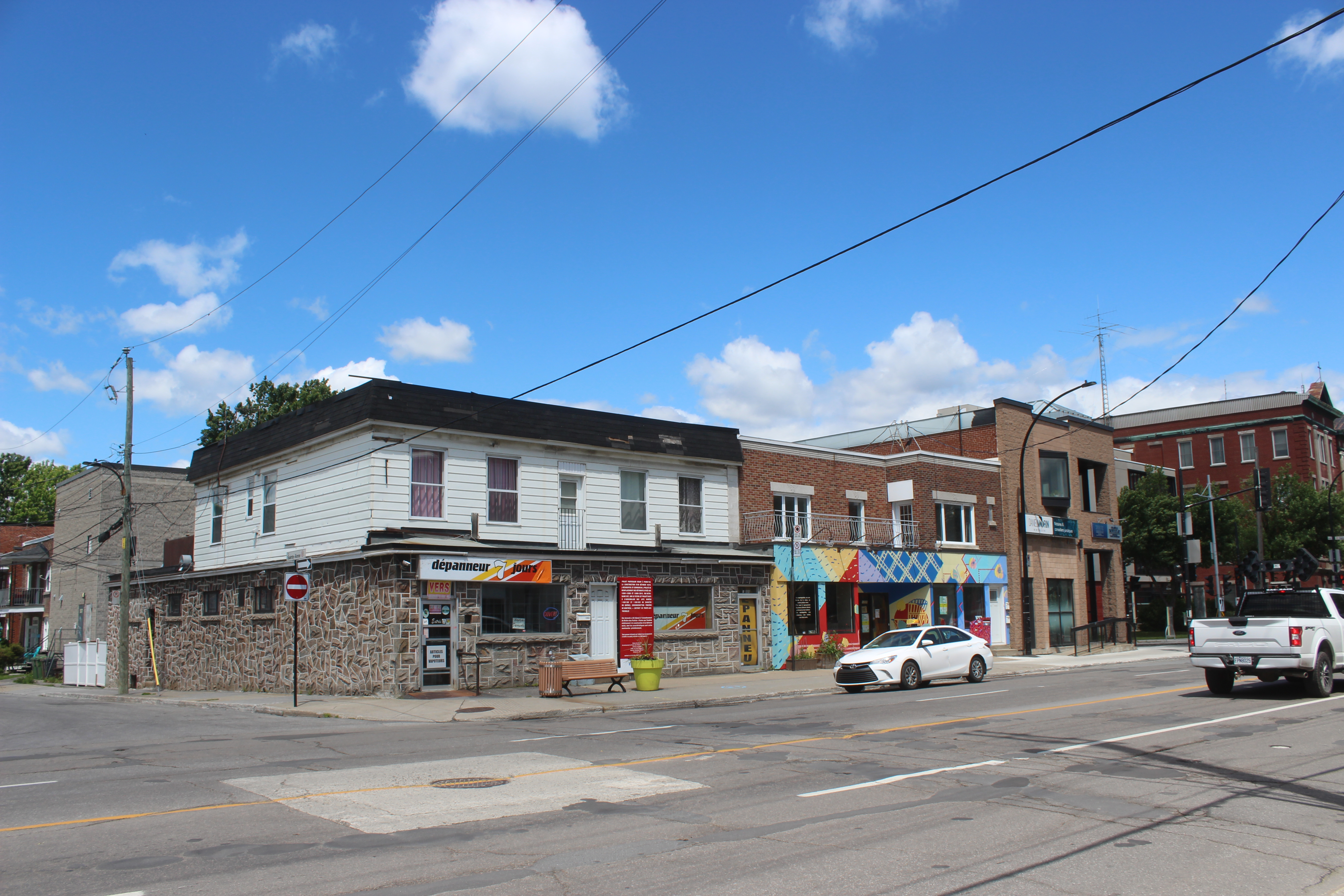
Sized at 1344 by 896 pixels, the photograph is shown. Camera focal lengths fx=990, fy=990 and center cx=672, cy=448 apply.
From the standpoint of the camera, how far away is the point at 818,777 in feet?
35.1

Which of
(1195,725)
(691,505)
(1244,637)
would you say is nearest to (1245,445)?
(691,505)

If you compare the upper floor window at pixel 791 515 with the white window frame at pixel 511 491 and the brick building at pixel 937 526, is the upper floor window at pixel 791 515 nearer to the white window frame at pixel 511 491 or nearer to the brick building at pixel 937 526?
the brick building at pixel 937 526

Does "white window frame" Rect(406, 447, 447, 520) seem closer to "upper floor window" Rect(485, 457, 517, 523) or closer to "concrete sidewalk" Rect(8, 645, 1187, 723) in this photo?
"upper floor window" Rect(485, 457, 517, 523)

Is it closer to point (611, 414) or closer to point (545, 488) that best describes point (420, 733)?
point (545, 488)

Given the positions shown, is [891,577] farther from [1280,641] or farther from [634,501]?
[1280,641]

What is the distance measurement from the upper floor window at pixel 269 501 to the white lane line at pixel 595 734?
1628 cm

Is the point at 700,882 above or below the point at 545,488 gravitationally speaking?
below

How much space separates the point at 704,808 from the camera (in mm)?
9094

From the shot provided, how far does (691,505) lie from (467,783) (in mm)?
19857

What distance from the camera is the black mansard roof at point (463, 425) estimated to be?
2462 centimetres

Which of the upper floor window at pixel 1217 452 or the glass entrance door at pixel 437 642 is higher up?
the upper floor window at pixel 1217 452

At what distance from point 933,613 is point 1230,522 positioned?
28.9 meters

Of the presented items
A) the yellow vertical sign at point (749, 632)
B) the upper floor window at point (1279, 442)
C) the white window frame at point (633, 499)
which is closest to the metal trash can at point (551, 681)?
the white window frame at point (633, 499)

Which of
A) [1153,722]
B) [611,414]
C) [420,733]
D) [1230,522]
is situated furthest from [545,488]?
[1230,522]
